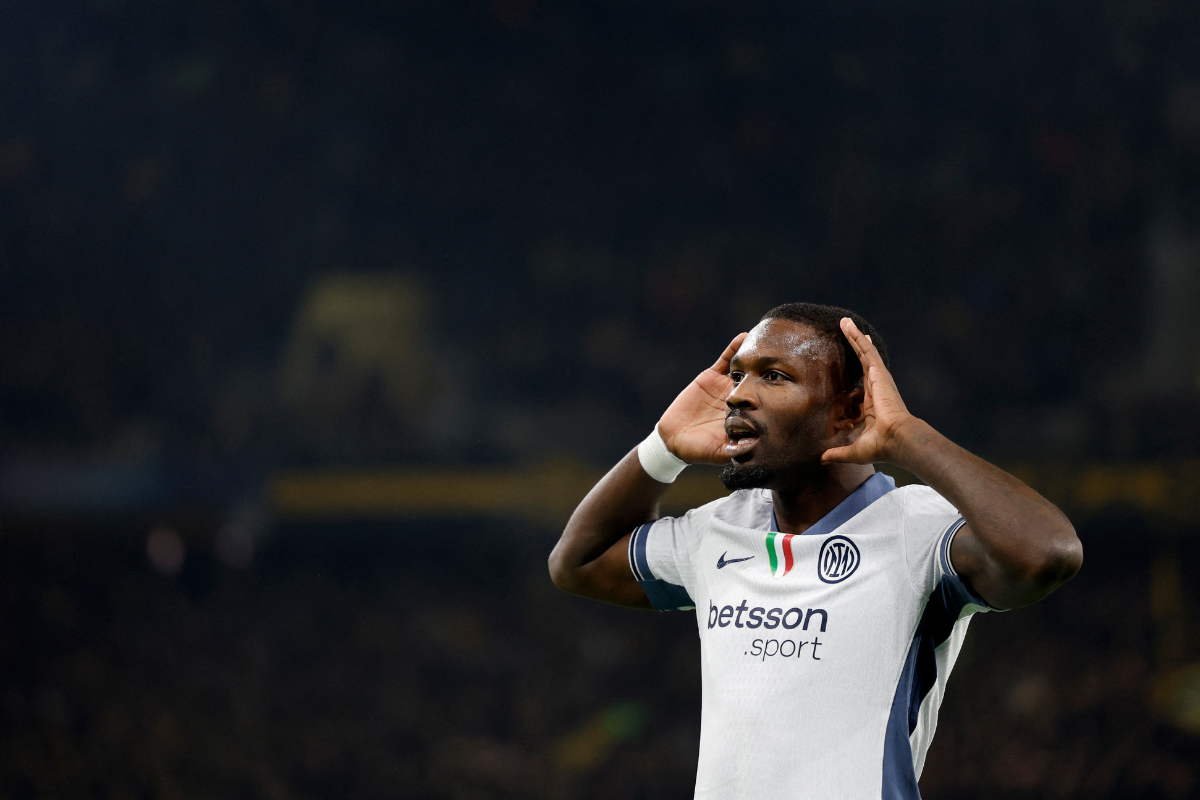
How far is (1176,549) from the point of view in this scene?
16.1ft

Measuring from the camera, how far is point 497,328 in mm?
5492

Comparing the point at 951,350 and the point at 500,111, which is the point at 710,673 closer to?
the point at 951,350

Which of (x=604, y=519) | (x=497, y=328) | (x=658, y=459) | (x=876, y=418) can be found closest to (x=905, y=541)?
(x=876, y=418)

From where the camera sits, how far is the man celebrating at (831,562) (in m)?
1.54

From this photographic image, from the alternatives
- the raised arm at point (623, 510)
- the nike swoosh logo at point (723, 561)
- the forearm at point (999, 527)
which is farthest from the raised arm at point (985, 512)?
the raised arm at point (623, 510)

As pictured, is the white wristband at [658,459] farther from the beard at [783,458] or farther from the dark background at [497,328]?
the dark background at [497,328]

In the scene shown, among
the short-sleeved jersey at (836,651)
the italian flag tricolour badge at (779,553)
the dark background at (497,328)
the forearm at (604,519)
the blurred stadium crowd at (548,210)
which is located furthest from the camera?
the blurred stadium crowd at (548,210)

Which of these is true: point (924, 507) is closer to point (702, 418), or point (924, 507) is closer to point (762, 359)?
point (762, 359)

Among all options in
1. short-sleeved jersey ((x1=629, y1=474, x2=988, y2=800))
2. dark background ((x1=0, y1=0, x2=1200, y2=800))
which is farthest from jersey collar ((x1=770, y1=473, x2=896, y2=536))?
dark background ((x1=0, y1=0, x2=1200, y2=800))

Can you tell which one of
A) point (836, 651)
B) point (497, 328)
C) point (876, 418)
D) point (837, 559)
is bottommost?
point (497, 328)

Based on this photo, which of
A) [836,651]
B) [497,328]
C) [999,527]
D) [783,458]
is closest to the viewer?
[999,527]

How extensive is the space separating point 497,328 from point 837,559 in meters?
3.92

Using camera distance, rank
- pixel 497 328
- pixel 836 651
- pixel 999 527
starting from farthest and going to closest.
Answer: pixel 497 328
pixel 836 651
pixel 999 527

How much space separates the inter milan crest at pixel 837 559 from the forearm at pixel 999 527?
169 mm
